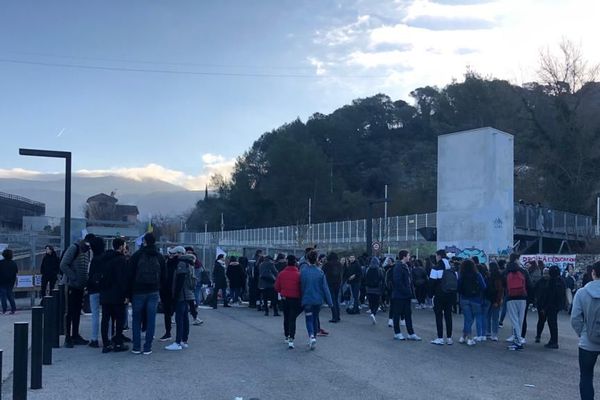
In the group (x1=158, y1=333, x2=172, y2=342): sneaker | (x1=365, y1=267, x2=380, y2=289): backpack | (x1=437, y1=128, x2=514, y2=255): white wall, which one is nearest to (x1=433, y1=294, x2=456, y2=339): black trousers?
(x1=365, y1=267, x2=380, y2=289): backpack

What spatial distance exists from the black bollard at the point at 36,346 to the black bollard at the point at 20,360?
0.96m

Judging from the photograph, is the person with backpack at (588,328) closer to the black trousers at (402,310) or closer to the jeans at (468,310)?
the jeans at (468,310)

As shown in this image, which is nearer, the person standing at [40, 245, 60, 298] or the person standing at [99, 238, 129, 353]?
the person standing at [99, 238, 129, 353]

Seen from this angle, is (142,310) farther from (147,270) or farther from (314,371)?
(314,371)

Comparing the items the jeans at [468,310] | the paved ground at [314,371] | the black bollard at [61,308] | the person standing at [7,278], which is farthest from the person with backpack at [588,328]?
the person standing at [7,278]

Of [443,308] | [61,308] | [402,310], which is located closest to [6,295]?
[61,308]

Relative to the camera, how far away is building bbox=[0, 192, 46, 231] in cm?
6262

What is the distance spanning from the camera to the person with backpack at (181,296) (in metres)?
12.3

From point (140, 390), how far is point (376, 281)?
9.82 meters

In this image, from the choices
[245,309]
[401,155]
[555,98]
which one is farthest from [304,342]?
[401,155]

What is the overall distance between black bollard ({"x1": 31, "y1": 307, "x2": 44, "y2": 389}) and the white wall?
29842mm

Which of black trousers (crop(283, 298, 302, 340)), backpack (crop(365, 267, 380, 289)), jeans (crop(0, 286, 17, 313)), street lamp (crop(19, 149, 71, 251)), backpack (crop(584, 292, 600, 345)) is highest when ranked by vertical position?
street lamp (crop(19, 149, 71, 251))

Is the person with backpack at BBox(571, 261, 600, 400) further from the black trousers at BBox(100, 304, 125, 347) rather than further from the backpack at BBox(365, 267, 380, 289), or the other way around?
the backpack at BBox(365, 267, 380, 289)

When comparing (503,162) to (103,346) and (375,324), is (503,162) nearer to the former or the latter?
(375,324)
